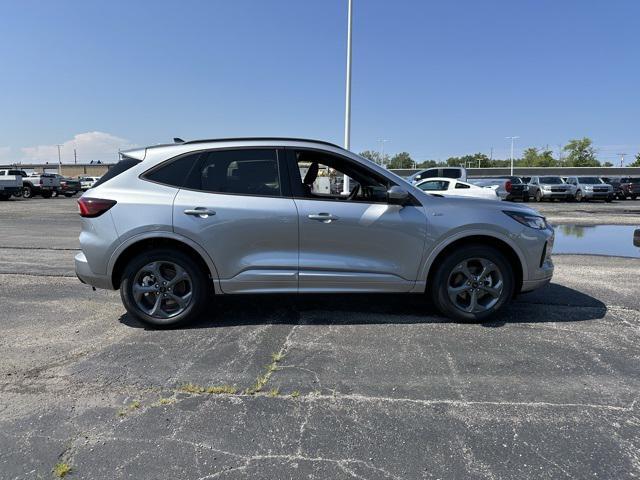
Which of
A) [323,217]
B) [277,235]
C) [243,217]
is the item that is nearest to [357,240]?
[323,217]

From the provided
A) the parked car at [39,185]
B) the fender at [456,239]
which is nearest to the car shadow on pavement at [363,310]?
the fender at [456,239]

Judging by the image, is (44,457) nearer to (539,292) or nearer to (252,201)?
(252,201)

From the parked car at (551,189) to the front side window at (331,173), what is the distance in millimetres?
29939

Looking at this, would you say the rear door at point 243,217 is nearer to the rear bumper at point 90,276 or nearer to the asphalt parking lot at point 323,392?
the asphalt parking lot at point 323,392

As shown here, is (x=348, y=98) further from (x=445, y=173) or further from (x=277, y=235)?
(x=277, y=235)

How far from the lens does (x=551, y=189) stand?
1209 inches

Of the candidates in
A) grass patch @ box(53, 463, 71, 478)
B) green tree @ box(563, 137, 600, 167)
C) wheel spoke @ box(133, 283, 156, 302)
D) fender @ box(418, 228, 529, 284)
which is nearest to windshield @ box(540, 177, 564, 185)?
fender @ box(418, 228, 529, 284)

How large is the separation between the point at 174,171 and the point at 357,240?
77.4 inches

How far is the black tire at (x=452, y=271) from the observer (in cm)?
462

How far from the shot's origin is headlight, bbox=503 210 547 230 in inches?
184

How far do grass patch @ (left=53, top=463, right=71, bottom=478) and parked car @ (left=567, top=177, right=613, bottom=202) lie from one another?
34070 mm

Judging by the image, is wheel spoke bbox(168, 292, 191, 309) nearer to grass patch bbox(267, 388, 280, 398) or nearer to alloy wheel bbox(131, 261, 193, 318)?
alloy wheel bbox(131, 261, 193, 318)

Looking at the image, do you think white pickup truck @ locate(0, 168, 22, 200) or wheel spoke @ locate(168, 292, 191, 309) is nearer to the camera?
wheel spoke @ locate(168, 292, 191, 309)

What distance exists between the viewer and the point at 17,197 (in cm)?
3303
